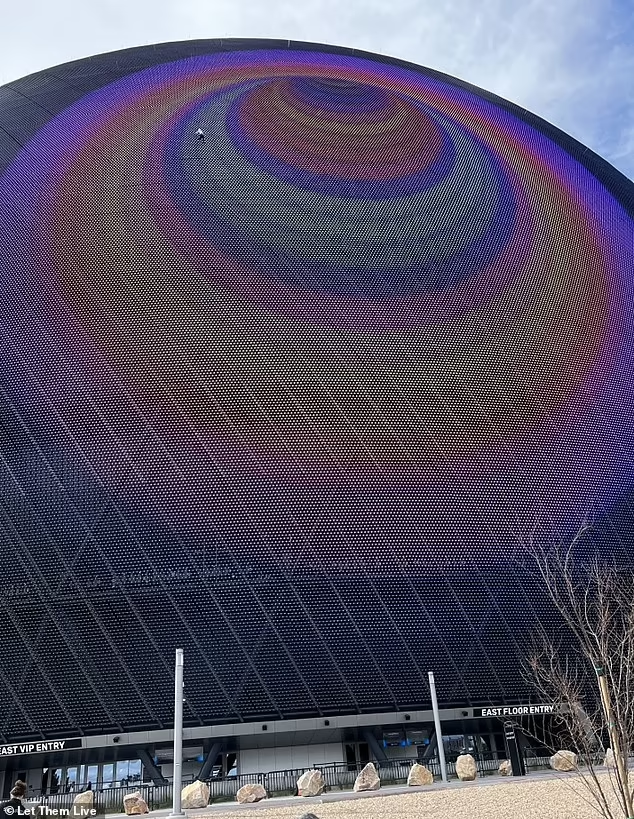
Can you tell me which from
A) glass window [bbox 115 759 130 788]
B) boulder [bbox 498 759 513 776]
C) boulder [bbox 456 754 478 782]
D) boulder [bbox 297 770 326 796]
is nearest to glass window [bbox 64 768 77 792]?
glass window [bbox 115 759 130 788]

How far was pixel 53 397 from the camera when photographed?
28.3 meters

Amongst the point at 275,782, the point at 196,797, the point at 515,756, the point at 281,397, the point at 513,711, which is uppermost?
the point at 281,397

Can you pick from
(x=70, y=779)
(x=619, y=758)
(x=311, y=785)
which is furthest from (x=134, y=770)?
(x=619, y=758)

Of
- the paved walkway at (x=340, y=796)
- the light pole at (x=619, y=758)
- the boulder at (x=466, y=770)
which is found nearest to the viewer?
the light pole at (x=619, y=758)

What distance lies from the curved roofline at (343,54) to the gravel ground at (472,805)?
1288 inches

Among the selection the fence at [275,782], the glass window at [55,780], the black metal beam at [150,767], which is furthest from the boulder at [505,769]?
the glass window at [55,780]

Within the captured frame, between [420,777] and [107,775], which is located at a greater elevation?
[107,775]

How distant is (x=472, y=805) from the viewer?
1495 centimetres

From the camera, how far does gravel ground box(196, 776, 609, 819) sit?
1353 centimetres

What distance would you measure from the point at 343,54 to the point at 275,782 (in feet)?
130

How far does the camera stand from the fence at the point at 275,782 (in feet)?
74.9

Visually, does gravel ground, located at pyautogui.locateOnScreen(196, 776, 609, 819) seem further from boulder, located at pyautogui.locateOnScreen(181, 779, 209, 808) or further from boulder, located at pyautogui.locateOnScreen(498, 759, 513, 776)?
boulder, located at pyautogui.locateOnScreen(498, 759, 513, 776)

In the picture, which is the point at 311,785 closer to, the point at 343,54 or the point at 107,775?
the point at 107,775

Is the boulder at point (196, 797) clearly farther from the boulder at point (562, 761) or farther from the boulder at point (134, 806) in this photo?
the boulder at point (562, 761)
